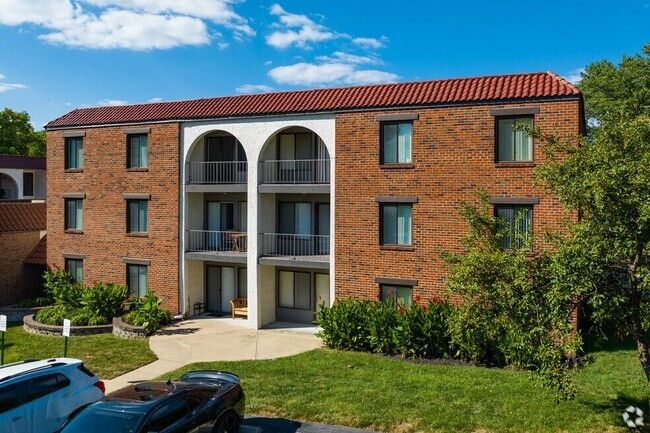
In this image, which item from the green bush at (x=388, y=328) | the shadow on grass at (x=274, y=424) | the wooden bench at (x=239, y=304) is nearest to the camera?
the shadow on grass at (x=274, y=424)

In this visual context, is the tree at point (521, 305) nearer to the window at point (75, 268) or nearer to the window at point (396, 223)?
the window at point (396, 223)

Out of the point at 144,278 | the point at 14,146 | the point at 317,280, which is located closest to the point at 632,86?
the point at 317,280

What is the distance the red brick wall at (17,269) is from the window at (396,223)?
16.8 m

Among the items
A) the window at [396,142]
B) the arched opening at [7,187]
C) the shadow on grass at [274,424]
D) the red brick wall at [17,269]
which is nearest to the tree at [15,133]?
the arched opening at [7,187]

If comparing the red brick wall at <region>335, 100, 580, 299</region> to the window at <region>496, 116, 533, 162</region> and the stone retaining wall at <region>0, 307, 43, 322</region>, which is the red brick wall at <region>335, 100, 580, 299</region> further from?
the stone retaining wall at <region>0, 307, 43, 322</region>

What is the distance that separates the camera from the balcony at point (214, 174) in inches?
861

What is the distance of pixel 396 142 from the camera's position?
1867cm

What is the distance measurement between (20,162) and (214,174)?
26.4 metres

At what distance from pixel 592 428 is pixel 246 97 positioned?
16.6 meters

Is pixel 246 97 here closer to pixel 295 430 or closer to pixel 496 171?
pixel 496 171

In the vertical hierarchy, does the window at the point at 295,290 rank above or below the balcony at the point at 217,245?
below

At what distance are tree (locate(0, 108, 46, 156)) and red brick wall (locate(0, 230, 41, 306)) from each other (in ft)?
138

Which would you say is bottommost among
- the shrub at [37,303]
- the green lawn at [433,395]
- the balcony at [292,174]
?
the green lawn at [433,395]

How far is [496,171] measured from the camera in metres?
17.2
